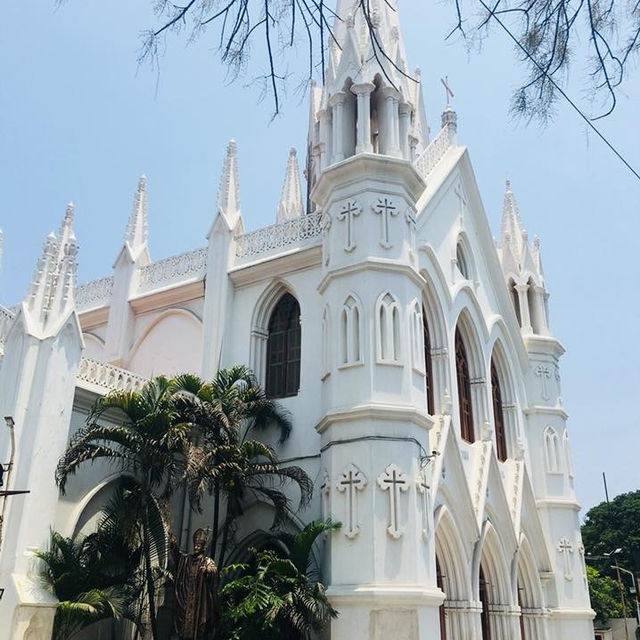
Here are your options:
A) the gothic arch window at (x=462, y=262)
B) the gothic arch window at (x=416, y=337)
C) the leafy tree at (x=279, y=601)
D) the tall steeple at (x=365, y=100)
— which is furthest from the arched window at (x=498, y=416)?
the leafy tree at (x=279, y=601)

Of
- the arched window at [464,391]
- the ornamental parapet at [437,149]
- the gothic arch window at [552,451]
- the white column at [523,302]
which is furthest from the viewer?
the white column at [523,302]

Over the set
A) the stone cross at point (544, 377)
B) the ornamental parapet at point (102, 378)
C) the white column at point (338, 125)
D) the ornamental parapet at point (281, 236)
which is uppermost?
the white column at point (338, 125)

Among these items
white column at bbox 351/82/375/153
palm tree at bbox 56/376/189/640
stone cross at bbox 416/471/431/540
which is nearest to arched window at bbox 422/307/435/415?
stone cross at bbox 416/471/431/540

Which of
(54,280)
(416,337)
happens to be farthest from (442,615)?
(54,280)

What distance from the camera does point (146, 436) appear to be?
12625 mm

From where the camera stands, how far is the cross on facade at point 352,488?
42.4ft

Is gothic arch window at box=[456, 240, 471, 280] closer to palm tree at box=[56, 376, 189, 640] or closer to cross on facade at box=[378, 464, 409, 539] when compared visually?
cross on facade at box=[378, 464, 409, 539]

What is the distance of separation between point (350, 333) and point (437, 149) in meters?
8.04

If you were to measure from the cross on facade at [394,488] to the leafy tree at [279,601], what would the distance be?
1.17 metres

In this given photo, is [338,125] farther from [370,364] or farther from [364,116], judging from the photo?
[370,364]

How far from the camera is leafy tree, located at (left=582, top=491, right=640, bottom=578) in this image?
1966 inches

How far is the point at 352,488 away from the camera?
1319 cm

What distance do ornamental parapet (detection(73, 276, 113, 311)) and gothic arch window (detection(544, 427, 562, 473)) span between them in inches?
503

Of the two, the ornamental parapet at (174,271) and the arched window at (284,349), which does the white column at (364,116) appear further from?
the ornamental parapet at (174,271)
